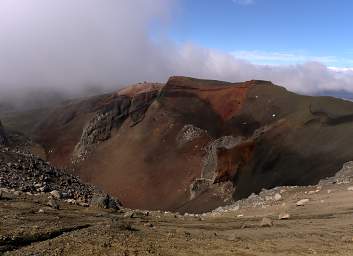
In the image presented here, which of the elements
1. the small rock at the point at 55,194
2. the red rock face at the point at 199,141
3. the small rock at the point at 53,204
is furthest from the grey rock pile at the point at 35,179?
the red rock face at the point at 199,141

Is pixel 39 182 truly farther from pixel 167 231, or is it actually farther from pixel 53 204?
pixel 167 231

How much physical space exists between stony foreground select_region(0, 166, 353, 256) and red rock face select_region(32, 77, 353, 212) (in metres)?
12.6

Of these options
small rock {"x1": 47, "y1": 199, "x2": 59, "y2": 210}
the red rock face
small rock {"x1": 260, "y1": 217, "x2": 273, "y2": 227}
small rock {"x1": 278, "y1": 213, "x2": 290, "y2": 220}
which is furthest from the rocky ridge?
the red rock face

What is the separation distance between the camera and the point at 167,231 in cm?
1659

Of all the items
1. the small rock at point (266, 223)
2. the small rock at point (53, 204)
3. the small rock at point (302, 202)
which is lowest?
the small rock at point (53, 204)

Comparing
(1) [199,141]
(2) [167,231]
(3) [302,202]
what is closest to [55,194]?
(2) [167,231]

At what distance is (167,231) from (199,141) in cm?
3484

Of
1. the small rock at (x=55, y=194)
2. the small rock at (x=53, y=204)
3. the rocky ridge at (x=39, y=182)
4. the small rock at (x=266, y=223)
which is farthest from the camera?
the rocky ridge at (x=39, y=182)

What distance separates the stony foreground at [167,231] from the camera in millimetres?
13859

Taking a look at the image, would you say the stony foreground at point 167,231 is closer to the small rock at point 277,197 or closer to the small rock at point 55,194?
the small rock at point 55,194

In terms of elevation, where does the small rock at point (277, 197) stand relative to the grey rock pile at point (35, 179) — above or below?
above

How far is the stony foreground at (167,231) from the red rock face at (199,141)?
1260cm

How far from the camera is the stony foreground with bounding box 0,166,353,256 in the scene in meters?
13.9

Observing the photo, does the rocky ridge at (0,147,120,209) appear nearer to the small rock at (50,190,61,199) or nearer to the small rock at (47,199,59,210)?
the small rock at (50,190,61,199)
